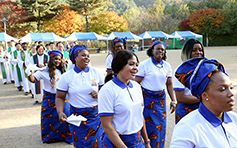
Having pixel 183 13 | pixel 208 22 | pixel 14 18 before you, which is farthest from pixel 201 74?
pixel 183 13

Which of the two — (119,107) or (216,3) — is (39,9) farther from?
(119,107)

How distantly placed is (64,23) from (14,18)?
27.0 feet

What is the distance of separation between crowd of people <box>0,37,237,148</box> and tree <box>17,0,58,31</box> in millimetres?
38705

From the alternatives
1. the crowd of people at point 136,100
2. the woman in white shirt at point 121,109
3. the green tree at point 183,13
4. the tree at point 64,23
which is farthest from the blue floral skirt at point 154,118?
the green tree at point 183,13

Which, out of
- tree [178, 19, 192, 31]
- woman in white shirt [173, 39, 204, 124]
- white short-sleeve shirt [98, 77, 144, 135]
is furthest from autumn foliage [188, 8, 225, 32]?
white short-sleeve shirt [98, 77, 144, 135]

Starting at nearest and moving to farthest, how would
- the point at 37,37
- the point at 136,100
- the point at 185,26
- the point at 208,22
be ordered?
the point at 136,100 < the point at 37,37 < the point at 208,22 < the point at 185,26

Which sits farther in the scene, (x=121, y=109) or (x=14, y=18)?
(x=14, y=18)

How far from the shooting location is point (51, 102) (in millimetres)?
4949

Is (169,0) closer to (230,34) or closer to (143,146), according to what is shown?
(230,34)

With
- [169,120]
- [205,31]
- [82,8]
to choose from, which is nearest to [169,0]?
[205,31]

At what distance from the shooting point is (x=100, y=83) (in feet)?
11.8

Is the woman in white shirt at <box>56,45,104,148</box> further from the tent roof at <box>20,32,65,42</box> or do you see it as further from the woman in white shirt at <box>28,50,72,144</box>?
the tent roof at <box>20,32,65,42</box>

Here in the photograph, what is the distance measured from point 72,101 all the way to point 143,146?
1322 millimetres

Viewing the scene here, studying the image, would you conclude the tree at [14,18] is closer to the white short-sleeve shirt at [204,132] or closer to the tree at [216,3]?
the tree at [216,3]
